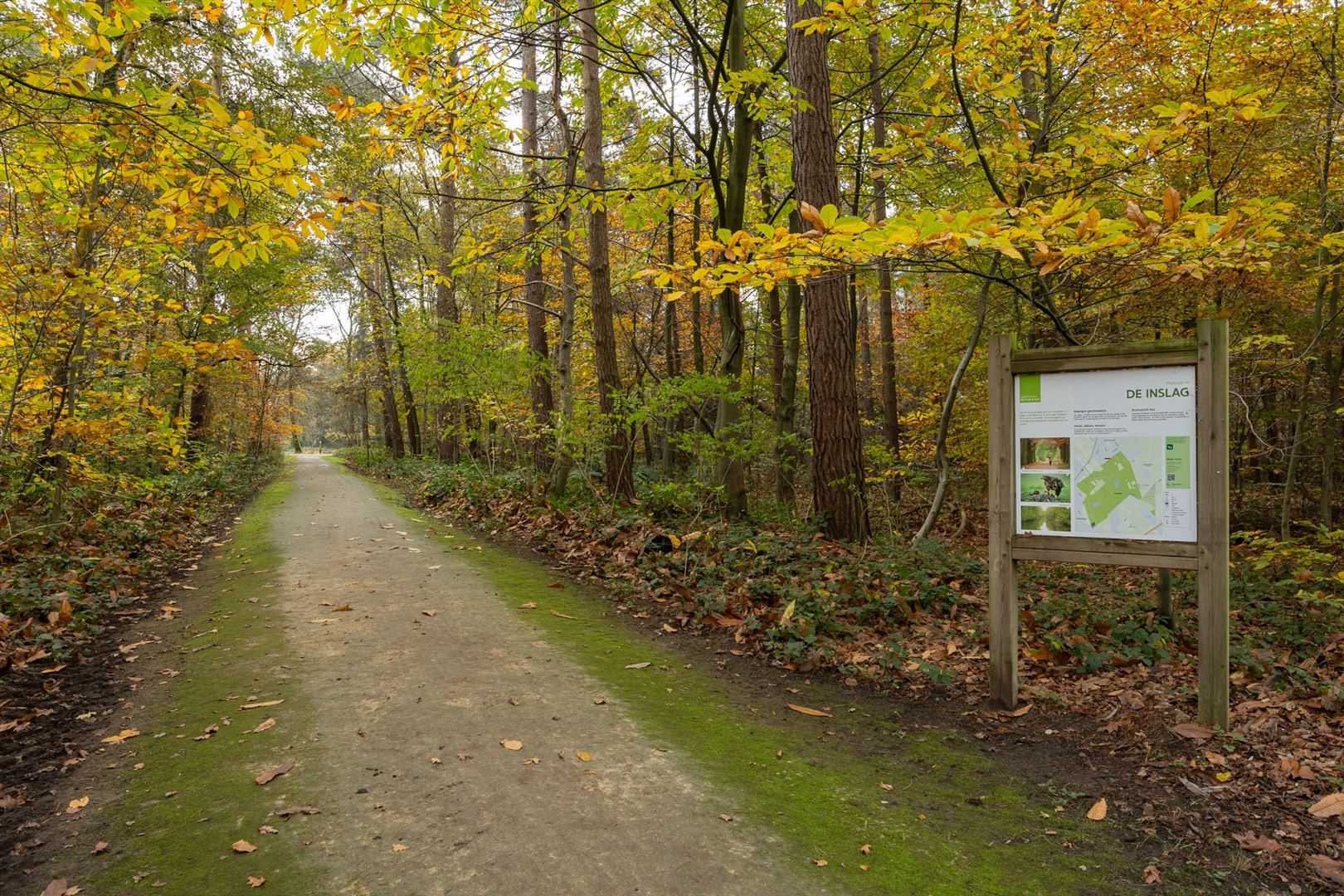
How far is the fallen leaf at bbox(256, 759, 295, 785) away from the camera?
3294mm

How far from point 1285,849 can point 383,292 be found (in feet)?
96.2

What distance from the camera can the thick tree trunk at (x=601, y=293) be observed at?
9.78m

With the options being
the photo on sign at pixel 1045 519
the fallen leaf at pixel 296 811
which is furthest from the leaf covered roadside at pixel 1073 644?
the fallen leaf at pixel 296 811

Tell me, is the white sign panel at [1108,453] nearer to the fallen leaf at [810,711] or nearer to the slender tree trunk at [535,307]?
the fallen leaf at [810,711]

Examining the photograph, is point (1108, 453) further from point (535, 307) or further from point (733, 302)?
point (535, 307)

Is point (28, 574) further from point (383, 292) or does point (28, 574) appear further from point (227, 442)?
point (383, 292)

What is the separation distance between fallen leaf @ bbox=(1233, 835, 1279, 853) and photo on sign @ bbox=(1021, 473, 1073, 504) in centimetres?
177

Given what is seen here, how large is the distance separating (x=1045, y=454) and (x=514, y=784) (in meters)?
3.51

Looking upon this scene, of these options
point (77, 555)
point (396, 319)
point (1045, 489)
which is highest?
point (396, 319)

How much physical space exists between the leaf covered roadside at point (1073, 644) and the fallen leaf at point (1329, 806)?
0.11ft

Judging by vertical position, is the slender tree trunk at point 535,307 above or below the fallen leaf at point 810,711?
above

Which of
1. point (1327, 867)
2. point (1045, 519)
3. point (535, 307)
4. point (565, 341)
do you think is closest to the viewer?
point (1327, 867)

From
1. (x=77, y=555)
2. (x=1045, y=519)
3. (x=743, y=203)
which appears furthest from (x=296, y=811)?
(x=743, y=203)

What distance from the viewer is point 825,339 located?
26.0ft
